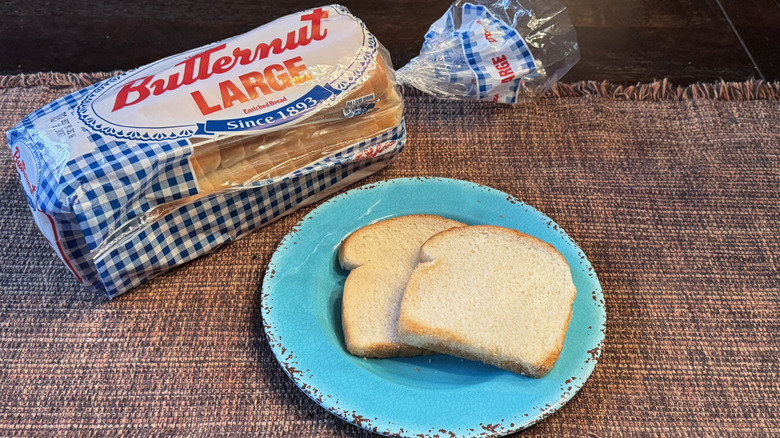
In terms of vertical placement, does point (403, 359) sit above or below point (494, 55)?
below

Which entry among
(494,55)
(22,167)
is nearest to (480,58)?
(494,55)

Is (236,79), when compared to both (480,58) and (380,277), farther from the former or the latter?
(480,58)

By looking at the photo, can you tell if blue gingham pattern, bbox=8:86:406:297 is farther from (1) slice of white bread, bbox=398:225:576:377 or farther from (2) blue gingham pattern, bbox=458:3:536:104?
(2) blue gingham pattern, bbox=458:3:536:104

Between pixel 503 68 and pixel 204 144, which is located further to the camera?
pixel 503 68

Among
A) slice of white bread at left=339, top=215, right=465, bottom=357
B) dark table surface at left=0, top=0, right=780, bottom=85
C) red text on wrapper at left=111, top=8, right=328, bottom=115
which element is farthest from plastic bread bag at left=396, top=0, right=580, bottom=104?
slice of white bread at left=339, top=215, right=465, bottom=357

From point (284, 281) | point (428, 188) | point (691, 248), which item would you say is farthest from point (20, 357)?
point (691, 248)

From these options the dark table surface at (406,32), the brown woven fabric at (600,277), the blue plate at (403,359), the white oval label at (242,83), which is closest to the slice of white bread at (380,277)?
the blue plate at (403,359)
